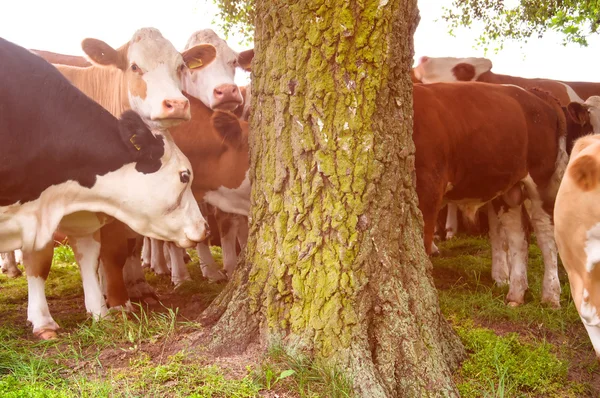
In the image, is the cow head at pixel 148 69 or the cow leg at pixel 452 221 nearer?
the cow head at pixel 148 69

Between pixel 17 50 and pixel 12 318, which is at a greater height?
pixel 17 50

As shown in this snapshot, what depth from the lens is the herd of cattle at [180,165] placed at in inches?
171

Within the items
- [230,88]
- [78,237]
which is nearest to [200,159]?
[230,88]

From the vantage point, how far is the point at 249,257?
160 inches

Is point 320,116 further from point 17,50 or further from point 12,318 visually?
point 12,318

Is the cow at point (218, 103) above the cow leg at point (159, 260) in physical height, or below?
above

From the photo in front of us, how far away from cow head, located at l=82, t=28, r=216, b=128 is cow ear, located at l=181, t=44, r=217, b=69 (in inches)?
11.5

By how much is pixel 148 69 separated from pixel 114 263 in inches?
65.0

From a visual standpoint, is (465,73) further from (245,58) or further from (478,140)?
(478,140)

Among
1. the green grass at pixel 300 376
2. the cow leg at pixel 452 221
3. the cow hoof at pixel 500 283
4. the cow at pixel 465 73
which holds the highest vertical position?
the cow at pixel 465 73

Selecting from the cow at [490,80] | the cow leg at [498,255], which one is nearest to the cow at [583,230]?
the cow at [490,80]

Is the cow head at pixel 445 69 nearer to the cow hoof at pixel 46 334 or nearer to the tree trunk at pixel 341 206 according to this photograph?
the tree trunk at pixel 341 206

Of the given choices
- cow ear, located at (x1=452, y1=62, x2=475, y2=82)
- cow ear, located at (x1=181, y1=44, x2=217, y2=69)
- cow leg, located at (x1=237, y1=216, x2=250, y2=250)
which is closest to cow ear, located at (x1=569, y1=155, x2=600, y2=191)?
cow ear, located at (x1=181, y1=44, x2=217, y2=69)

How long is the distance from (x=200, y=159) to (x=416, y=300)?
2937 millimetres
